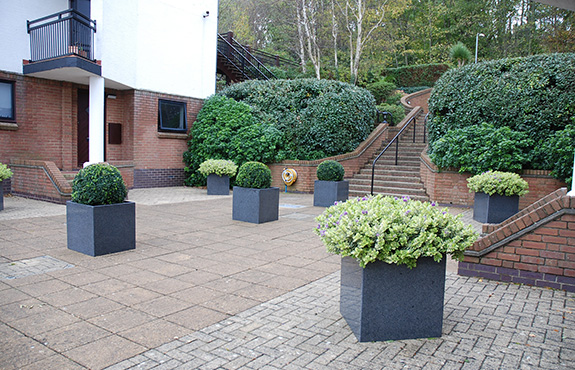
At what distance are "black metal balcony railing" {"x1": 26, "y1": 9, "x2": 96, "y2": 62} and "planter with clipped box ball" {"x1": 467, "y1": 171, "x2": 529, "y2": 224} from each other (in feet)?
36.1

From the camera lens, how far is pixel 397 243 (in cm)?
304

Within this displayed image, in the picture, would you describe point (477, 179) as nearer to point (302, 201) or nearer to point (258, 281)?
point (302, 201)

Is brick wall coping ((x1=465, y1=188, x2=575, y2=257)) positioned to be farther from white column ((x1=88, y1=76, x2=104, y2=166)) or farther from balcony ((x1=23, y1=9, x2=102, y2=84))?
Answer: white column ((x1=88, y1=76, x2=104, y2=166))

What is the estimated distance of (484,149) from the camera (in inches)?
396

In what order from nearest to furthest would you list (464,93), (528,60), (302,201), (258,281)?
(258,281)
(528,60)
(464,93)
(302,201)

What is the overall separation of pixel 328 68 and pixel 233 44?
7.21 m

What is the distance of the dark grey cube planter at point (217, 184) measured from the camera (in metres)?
13.0

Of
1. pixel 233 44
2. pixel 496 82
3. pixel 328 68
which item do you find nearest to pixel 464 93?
pixel 496 82

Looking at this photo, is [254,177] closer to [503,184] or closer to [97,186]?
[97,186]

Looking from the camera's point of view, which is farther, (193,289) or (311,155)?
(311,155)

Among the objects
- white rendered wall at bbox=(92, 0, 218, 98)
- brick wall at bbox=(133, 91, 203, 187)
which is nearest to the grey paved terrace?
brick wall at bbox=(133, 91, 203, 187)

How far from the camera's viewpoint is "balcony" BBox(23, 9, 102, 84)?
1112 cm

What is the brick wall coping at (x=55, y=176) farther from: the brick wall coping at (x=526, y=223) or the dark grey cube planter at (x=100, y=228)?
the brick wall coping at (x=526, y=223)

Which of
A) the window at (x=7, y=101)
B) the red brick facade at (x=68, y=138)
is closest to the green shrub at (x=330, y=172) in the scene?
the red brick facade at (x=68, y=138)
